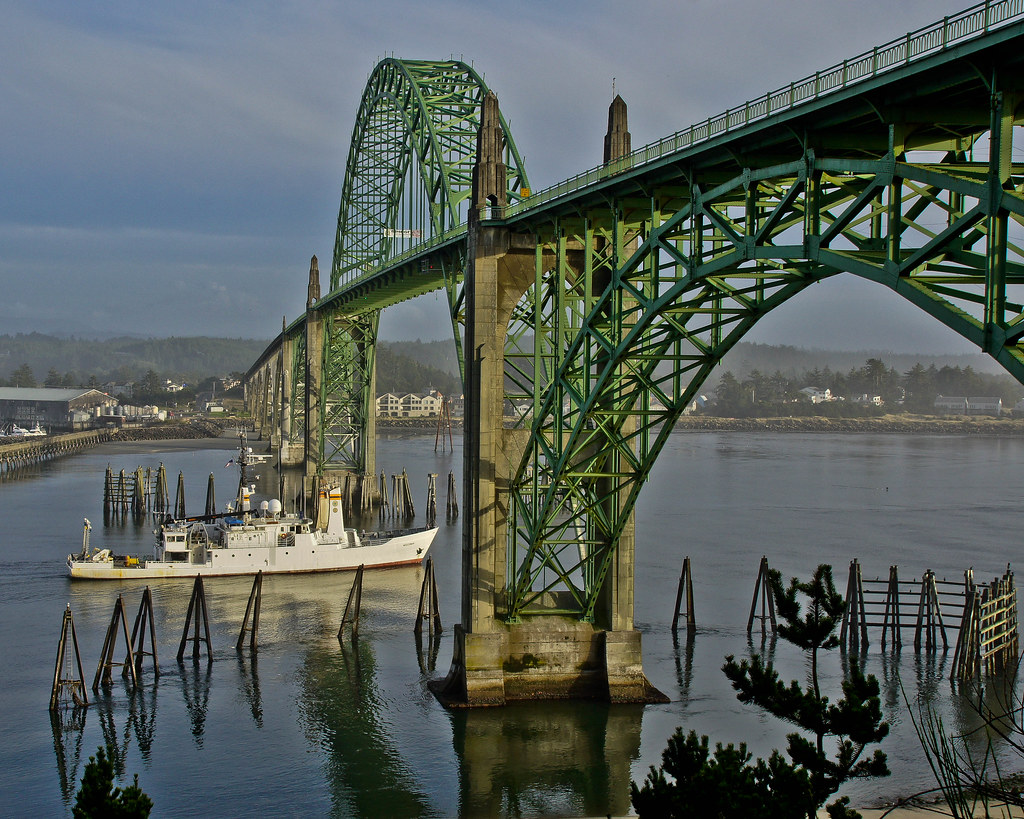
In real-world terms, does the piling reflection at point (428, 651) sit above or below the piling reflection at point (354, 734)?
above

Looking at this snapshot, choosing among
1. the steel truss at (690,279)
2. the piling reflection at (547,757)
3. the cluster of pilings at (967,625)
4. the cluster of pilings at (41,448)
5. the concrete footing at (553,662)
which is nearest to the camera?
the steel truss at (690,279)

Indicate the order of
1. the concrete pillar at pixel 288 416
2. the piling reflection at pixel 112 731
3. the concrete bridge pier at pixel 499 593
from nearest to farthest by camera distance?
the piling reflection at pixel 112 731 < the concrete bridge pier at pixel 499 593 < the concrete pillar at pixel 288 416

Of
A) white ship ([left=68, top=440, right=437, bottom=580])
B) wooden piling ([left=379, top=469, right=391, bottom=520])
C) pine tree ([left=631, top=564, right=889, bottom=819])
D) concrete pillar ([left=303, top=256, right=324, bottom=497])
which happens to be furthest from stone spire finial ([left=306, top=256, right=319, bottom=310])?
pine tree ([left=631, top=564, right=889, bottom=819])

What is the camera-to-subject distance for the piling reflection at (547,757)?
72.0ft

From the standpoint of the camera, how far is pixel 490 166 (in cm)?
2873

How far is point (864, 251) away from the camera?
15.1 metres

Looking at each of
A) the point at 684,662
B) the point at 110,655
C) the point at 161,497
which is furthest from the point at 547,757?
the point at 161,497

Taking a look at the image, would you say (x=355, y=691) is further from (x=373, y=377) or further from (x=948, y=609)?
(x=373, y=377)

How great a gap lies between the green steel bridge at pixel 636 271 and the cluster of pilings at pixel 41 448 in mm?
72475

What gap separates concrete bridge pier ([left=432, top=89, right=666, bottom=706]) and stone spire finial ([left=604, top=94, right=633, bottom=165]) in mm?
3061

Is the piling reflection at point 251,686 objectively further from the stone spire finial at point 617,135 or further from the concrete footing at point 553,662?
the stone spire finial at point 617,135

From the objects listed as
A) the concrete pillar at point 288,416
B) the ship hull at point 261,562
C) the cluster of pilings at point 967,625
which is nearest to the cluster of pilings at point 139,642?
the cluster of pilings at point 967,625

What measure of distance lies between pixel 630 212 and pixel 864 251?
29.9 ft

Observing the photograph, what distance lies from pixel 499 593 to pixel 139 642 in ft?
38.5
